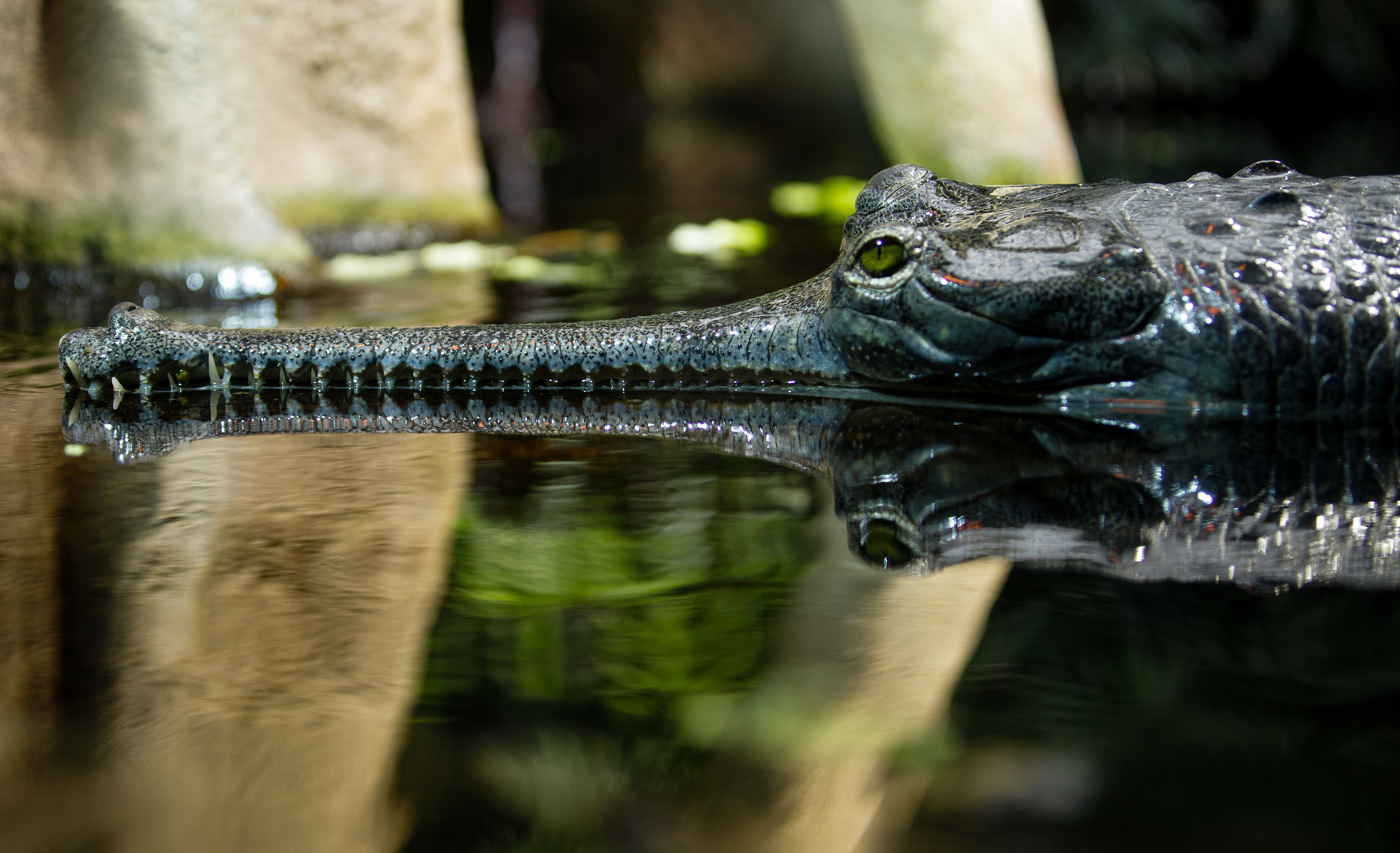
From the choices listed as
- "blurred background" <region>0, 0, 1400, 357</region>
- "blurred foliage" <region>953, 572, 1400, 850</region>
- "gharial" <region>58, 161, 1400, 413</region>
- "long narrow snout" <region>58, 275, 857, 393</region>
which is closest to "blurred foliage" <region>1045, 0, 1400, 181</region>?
"blurred background" <region>0, 0, 1400, 357</region>

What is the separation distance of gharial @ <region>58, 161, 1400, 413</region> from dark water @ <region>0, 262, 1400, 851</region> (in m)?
0.15

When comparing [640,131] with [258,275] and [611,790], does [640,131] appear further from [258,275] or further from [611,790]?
[611,790]

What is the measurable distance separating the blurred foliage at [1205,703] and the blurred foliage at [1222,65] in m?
12.6

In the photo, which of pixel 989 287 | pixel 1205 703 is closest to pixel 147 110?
pixel 989 287

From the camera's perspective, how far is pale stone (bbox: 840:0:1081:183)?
7.88 metres

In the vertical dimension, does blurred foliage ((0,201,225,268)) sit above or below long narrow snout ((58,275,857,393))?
above

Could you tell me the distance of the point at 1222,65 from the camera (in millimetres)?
16672

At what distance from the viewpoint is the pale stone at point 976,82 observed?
7.88 metres

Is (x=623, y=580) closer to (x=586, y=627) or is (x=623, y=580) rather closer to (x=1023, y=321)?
(x=586, y=627)

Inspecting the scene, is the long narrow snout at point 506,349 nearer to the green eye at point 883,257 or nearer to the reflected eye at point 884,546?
the green eye at point 883,257

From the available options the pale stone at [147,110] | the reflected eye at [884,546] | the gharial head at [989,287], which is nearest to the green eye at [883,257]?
the gharial head at [989,287]

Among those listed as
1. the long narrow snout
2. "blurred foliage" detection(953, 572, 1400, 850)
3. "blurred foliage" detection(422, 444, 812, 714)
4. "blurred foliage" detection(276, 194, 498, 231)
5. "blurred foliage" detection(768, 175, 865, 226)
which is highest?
"blurred foliage" detection(768, 175, 865, 226)

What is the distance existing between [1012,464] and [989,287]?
516 millimetres

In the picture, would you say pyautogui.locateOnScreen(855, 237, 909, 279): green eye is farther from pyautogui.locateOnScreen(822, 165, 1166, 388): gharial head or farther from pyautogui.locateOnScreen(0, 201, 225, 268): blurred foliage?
pyautogui.locateOnScreen(0, 201, 225, 268): blurred foliage
